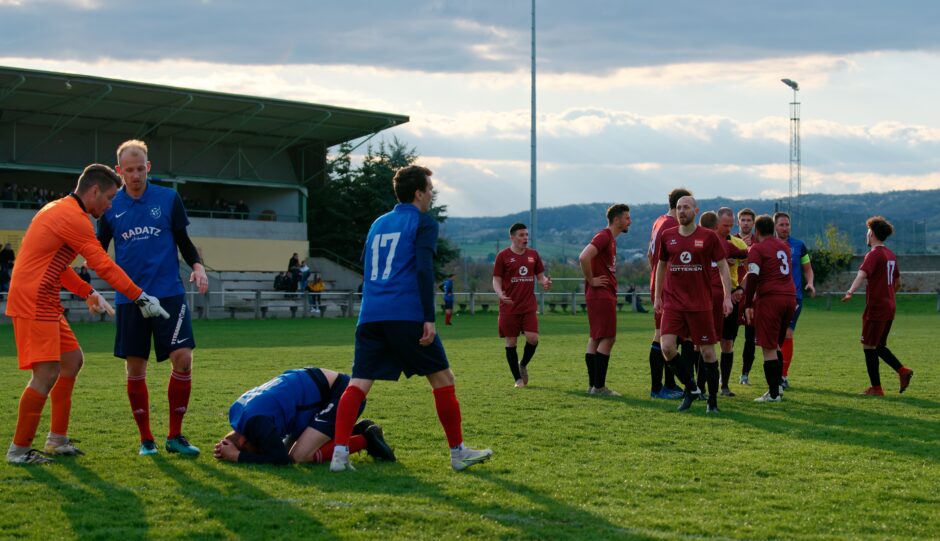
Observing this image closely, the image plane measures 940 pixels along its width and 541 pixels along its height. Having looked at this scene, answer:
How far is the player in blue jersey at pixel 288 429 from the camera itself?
23.2ft

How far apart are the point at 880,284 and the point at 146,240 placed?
811 cm

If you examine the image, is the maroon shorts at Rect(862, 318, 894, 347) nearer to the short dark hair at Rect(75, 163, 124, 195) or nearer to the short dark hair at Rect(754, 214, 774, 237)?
the short dark hair at Rect(754, 214, 774, 237)

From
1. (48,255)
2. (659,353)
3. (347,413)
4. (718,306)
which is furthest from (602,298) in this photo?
(48,255)

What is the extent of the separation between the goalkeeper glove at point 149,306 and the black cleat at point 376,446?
1.51 m

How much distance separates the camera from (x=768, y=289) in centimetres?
1130

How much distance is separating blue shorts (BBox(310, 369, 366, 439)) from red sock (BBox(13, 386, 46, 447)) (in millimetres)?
1750

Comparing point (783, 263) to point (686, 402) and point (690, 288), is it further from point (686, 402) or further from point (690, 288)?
point (686, 402)

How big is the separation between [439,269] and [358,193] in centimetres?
586

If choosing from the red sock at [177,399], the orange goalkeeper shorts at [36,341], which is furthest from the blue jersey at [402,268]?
the orange goalkeeper shorts at [36,341]

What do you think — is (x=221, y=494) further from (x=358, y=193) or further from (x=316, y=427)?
(x=358, y=193)

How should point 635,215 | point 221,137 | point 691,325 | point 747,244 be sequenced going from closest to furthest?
point 691,325 → point 747,244 → point 221,137 → point 635,215

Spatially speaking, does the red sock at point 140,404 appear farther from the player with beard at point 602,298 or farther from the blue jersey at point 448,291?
the blue jersey at point 448,291

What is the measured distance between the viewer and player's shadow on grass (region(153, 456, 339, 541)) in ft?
17.3

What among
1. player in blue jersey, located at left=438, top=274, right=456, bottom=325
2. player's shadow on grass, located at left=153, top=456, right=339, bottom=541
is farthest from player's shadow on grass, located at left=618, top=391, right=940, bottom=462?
player in blue jersey, located at left=438, top=274, right=456, bottom=325
